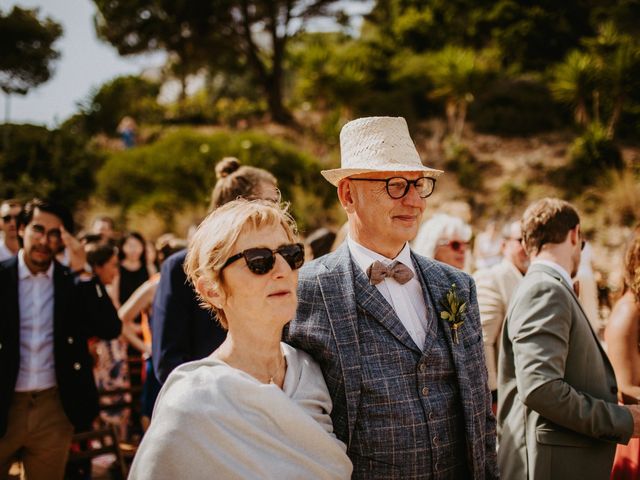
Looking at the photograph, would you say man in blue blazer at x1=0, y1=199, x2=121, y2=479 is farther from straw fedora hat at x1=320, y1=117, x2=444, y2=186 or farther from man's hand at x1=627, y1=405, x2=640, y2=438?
man's hand at x1=627, y1=405, x2=640, y2=438

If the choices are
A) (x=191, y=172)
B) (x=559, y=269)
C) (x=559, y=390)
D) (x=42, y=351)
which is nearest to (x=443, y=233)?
(x=559, y=269)

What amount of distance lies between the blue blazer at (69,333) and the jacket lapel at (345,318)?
7.26 feet

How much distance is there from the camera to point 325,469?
1.89m

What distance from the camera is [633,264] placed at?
128 inches

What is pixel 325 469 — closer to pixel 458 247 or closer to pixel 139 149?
pixel 458 247

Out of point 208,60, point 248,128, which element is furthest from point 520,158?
point 208,60

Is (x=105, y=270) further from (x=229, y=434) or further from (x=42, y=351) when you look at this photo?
(x=229, y=434)

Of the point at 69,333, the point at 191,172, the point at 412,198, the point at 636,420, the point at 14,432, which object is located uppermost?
the point at 191,172

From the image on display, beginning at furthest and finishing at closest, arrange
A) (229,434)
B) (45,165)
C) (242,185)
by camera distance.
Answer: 1. (45,165)
2. (242,185)
3. (229,434)

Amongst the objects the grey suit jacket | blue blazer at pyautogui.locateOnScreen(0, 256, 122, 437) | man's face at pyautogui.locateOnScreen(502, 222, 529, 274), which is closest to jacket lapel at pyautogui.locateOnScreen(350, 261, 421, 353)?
the grey suit jacket

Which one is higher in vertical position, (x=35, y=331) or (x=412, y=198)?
(x=412, y=198)

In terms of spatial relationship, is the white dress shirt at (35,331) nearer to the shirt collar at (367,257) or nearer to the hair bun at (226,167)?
the hair bun at (226,167)

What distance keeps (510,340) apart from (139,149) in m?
16.9

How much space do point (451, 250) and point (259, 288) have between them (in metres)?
2.69
